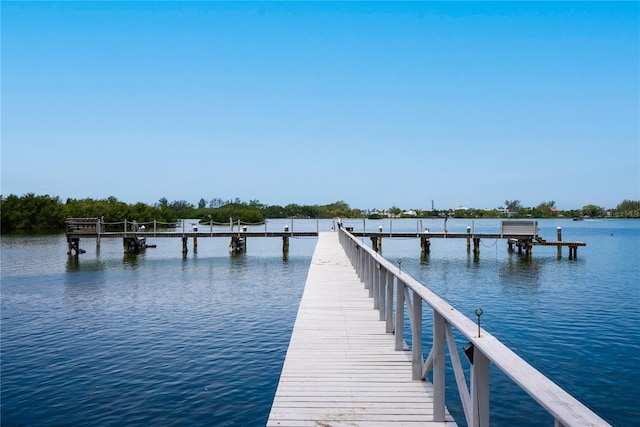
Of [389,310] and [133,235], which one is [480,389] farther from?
[133,235]

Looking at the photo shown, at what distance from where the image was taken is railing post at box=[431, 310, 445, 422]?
477cm

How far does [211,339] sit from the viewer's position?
1176 centimetres

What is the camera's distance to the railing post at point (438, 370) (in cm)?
477

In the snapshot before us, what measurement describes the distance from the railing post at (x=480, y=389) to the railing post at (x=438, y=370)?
1.20 m

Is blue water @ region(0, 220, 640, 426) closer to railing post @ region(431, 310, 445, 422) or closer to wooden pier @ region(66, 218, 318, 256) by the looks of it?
railing post @ region(431, 310, 445, 422)

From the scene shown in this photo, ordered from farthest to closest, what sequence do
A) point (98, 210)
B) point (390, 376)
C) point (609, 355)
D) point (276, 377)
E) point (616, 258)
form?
point (98, 210) < point (616, 258) < point (609, 355) < point (276, 377) < point (390, 376)

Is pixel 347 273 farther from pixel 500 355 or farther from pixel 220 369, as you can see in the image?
pixel 500 355

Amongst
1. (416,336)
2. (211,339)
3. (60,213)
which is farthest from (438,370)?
(60,213)

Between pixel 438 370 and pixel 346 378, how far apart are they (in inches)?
55.0

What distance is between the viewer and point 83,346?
11422mm

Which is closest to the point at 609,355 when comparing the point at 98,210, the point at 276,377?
the point at 276,377

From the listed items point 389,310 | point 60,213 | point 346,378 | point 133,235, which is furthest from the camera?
point 60,213

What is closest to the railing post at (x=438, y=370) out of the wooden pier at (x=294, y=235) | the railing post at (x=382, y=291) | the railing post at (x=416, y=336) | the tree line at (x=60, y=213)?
the railing post at (x=416, y=336)

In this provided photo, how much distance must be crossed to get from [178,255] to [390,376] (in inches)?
1267
